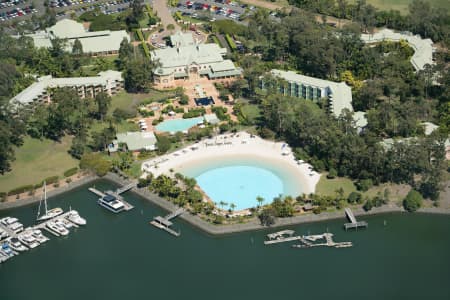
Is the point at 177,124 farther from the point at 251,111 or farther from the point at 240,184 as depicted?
the point at 240,184

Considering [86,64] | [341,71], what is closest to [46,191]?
A: [86,64]

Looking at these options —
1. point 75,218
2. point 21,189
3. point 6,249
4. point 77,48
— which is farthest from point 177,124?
point 6,249

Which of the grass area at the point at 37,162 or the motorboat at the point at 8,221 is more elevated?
the grass area at the point at 37,162

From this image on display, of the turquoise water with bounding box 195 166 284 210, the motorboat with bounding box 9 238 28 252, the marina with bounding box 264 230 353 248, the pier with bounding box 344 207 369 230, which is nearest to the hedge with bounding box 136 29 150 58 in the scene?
the turquoise water with bounding box 195 166 284 210

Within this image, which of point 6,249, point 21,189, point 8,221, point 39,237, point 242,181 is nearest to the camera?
point 6,249

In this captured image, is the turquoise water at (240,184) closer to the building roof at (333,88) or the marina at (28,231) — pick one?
the building roof at (333,88)

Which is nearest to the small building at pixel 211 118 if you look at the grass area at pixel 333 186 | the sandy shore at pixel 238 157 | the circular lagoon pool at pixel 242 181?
the sandy shore at pixel 238 157
